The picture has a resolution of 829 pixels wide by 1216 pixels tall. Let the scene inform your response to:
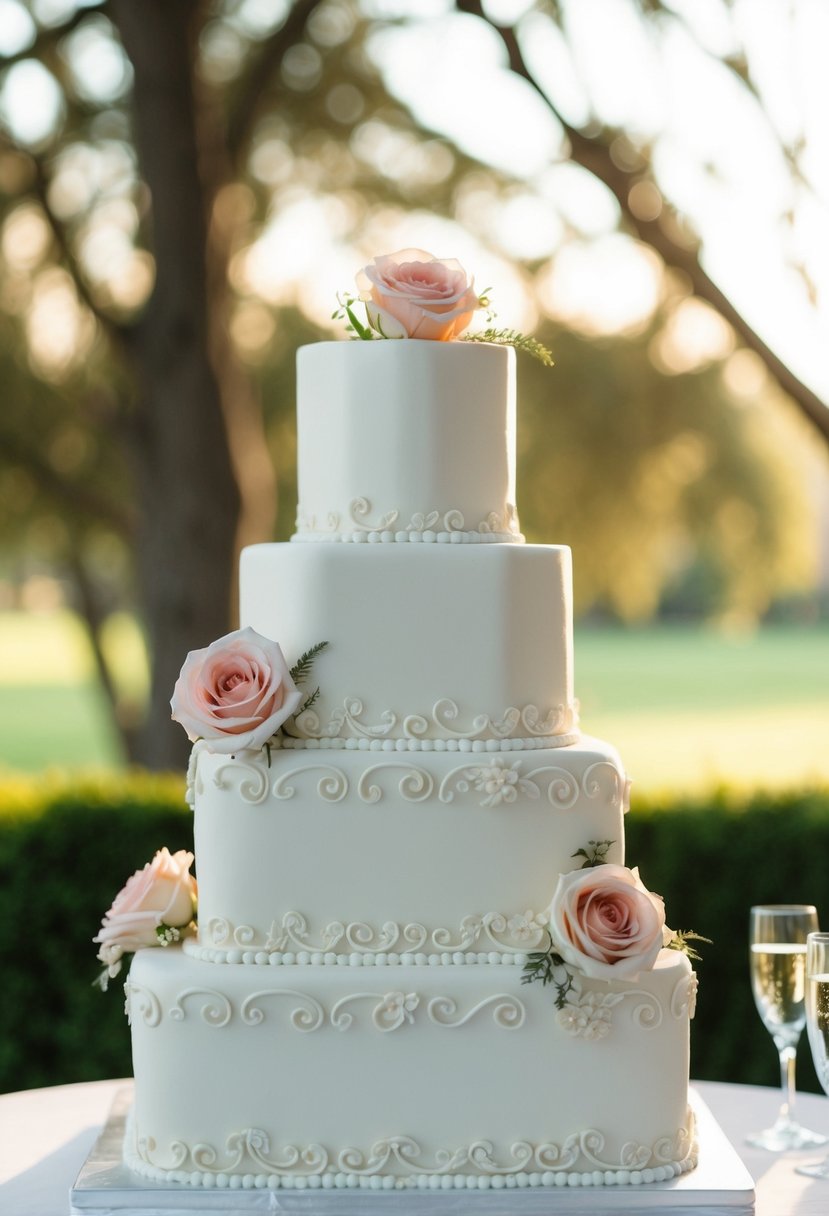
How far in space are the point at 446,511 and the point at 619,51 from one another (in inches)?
147

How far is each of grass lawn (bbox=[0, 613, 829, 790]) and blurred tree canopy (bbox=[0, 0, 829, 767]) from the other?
20.0ft

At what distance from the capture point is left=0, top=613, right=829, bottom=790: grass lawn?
86.8ft

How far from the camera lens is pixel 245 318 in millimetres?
11922

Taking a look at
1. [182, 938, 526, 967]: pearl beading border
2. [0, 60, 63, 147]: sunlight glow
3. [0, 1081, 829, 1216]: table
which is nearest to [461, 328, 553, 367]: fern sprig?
[182, 938, 526, 967]: pearl beading border

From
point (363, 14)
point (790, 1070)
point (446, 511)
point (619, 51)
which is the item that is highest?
point (363, 14)

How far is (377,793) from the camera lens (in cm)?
287

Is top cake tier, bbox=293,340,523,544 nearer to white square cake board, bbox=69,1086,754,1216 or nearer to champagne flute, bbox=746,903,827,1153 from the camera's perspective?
champagne flute, bbox=746,903,827,1153

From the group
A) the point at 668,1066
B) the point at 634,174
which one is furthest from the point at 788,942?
the point at 634,174

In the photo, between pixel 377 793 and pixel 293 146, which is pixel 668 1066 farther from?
pixel 293 146

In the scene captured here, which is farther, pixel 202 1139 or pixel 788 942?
pixel 788 942

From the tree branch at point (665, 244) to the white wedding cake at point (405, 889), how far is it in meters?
3.06

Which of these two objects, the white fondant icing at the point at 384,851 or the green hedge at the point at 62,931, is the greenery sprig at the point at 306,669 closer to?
the white fondant icing at the point at 384,851

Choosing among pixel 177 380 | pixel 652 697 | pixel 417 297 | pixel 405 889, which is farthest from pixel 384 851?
pixel 652 697

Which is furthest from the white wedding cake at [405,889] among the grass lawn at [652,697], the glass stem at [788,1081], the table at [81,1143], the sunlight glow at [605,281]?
the grass lawn at [652,697]
